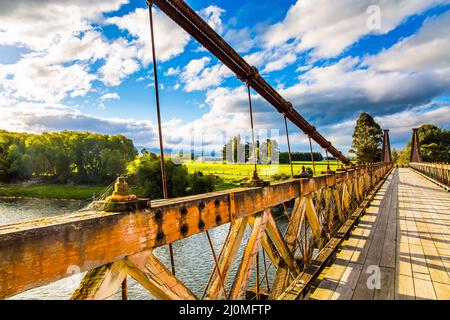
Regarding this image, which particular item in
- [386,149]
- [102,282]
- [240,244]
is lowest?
[240,244]

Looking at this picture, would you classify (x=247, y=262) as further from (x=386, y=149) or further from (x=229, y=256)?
(x=386, y=149)

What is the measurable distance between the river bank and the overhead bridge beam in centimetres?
4729

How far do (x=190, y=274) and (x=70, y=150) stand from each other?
188 ft

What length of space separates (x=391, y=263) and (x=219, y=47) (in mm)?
4242

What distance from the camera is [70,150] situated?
60.0m

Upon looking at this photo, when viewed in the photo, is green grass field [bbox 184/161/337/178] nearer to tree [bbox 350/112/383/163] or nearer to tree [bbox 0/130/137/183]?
tree [bbox 350/112/383/163]

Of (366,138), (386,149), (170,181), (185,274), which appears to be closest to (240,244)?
(185,274)

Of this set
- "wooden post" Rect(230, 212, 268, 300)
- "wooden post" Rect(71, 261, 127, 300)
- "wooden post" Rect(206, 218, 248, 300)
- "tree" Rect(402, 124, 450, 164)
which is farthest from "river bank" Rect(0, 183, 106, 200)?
"tree" Rect(402, 124, 450, 164)

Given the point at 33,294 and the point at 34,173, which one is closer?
the point at 33,294

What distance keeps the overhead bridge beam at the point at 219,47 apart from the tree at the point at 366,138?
4657 cm

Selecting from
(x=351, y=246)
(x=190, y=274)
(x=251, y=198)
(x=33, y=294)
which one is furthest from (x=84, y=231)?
(x=33, y=294)

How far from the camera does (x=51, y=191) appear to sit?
50.3 m

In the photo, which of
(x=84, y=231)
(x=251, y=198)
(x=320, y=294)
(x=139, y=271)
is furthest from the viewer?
(x=320, y=294)
